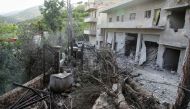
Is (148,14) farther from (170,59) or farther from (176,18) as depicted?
(170,59)

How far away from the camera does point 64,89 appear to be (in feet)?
28.1

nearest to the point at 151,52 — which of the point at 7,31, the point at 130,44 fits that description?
the point at 130,44

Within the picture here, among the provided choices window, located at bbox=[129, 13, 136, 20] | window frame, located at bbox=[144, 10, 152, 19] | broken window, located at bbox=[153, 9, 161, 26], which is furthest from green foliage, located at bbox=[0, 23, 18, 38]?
broken window, located at bbox=[153, 9, 161, 26]

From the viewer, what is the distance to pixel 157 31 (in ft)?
51.9

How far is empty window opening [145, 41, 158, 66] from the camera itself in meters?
16.8

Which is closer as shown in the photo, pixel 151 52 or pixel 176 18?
pixel 176 18

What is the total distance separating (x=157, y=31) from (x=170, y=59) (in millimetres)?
2589

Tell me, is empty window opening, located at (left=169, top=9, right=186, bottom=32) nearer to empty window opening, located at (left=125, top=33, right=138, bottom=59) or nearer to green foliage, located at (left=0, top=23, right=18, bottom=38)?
empty window opening, located at (left=125, top=33, right=138, bottom=59)

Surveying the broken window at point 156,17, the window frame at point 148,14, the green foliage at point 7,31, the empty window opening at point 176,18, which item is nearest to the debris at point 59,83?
the empty window opening at point 176,18

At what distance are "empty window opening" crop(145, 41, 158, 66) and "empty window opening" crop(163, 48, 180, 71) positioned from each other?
5.14 ft

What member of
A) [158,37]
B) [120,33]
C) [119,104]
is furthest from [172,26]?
[119,104]

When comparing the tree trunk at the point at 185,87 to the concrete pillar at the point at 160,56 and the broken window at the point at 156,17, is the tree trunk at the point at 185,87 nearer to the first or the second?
the concrete pillar at the point at 160,56

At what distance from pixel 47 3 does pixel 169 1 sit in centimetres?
1795

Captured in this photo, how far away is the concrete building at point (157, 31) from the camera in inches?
514
